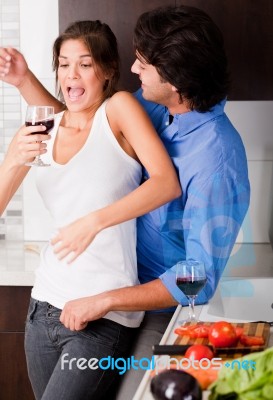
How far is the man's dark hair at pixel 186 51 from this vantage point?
231 centimetres

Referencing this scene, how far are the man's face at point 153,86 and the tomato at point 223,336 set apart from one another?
0.88 meters

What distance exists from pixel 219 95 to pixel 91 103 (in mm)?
380

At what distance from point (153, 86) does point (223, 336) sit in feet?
3.06

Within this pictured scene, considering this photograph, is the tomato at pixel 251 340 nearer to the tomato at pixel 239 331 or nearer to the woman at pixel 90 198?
the tomato at pixel 239 331

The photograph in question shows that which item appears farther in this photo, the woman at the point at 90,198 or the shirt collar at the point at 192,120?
the shirt collar at the point at 192,120

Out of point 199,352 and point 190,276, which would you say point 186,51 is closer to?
point 190,276

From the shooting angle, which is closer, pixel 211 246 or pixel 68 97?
pixel 211 246

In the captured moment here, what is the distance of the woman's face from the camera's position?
7.69 feet

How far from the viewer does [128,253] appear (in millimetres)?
2285

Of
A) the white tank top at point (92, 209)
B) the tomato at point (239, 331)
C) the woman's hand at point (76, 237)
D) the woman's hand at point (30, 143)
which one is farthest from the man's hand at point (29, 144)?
the tomato at point (239, 331)

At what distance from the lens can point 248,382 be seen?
1.32m

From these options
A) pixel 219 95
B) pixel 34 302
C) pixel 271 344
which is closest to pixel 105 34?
pixel 219 95

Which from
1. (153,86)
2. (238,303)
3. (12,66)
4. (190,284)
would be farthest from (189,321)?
(12,66)

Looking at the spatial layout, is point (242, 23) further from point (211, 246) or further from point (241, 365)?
point (241, 365)
